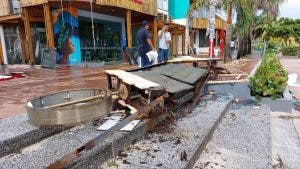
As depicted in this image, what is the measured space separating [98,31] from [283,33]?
25849mm

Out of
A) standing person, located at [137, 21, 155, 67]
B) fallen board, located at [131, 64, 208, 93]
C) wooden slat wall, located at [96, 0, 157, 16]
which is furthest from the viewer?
wooden slat wall, located at [96, 0, 157, 16]

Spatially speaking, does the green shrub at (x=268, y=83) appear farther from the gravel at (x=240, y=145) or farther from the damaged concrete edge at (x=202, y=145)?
the damaged concrete edge at (x=202, y=145)

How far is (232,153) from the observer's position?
11.1ft

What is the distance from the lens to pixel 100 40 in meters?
19.4

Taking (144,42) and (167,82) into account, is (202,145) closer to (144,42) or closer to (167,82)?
(167,82)

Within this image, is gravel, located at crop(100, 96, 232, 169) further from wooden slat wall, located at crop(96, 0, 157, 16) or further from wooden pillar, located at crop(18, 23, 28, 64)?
wooden pillar, located at crop(18, 23, 28, 64)

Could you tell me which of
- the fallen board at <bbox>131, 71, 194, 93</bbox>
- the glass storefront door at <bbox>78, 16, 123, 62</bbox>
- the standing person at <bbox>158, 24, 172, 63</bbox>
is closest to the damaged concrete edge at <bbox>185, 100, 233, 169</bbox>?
the fallen board at <bbox>131, 71, 194, 93</bbox>

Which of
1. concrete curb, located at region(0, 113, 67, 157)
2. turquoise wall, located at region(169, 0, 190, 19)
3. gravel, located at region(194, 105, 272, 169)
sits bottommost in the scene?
gravel, located at region(194, 105, 272, 169)

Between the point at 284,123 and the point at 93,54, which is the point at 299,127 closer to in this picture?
the point at 284,123

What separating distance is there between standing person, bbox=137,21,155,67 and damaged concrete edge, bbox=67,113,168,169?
14.8ft

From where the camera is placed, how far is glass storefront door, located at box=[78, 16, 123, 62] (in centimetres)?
1705

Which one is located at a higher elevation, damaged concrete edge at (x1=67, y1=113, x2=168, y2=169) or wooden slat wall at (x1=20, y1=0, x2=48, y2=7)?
wooden slat wall at (x1=20, y1=0, x2=48, y2=7)

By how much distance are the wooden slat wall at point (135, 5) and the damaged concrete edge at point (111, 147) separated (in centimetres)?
1174

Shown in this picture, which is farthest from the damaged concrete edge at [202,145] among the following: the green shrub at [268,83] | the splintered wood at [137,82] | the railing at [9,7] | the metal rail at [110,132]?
the railing at [9,7]
